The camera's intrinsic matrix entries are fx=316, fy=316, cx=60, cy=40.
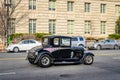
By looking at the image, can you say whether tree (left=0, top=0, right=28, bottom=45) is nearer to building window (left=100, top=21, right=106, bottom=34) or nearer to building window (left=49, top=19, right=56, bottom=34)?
building window (left=49, top=19, right=56, bottom=34)

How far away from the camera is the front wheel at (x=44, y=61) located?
16844 millimetres

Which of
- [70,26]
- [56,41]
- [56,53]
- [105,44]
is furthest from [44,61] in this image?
[70,26]

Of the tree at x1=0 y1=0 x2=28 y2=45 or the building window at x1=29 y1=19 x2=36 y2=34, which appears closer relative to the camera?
the tree at x1=0 y1=0 x2=28 y2=45

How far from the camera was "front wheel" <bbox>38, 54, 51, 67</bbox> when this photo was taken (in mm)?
16844

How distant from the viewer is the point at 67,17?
48219 millimetres

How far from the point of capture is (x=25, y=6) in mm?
44969

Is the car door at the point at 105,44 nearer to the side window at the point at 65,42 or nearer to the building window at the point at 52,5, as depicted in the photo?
the building window at the point at 52,5

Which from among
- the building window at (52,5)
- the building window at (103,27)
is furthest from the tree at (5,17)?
the building window at (103,27)

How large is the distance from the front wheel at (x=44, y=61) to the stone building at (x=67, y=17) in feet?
88.1

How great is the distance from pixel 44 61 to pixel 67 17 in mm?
31647

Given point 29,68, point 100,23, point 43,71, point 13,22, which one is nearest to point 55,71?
point 43,71

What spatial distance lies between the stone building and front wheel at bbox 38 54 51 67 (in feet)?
88.1

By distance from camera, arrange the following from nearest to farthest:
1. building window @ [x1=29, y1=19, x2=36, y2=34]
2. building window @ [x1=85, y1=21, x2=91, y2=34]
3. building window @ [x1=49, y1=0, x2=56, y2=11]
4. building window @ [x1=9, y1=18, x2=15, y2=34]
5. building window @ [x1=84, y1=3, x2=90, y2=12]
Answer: building window @ [x1=9, y1=18, x2=15, y2=34] → building window @ [x1=29, y1=19, x2=36, y2=34] → building window @ [x1=49, y1=0, x2=56, y2=11] → building window @ [x1=84, y1=3, x2=90, y2=12] → building window @ [x1=85, y1=21, x2=91, y2=34]

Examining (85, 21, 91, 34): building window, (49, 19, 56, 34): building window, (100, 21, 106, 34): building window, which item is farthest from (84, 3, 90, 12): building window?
(49, 19, 56, 34): building window
